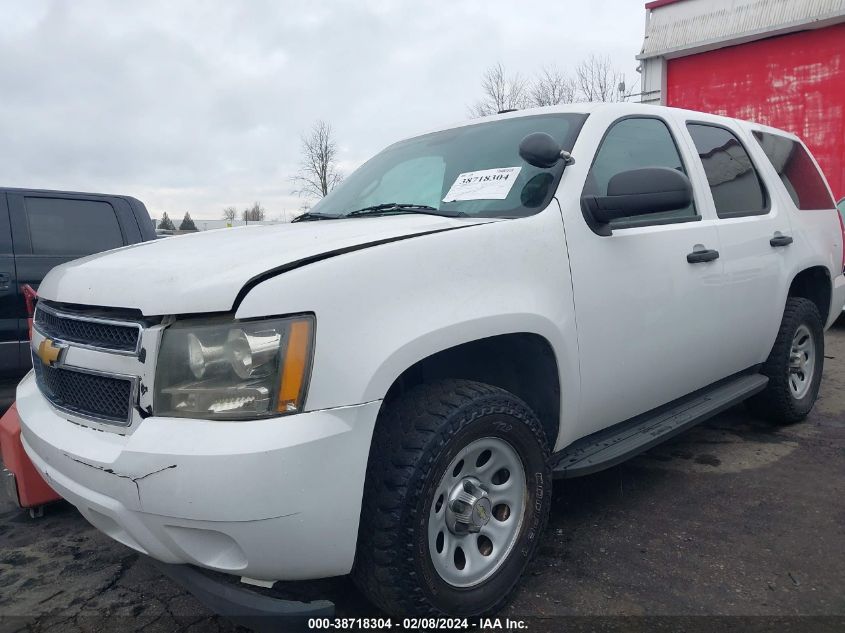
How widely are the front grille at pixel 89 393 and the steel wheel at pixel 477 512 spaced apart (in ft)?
3.12

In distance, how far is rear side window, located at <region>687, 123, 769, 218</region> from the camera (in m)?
3.36

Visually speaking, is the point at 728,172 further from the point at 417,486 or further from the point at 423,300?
the point at 417,486

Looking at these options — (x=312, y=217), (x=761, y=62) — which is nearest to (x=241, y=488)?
(x=312, y=217)

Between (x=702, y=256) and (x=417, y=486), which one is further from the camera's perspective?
(x=702, y=256)

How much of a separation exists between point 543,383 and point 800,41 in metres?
13.8

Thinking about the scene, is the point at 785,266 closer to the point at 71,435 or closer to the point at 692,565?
the point at 692,565

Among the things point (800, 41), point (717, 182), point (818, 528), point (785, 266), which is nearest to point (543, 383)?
point (818, 528)

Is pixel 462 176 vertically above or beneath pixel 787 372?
above

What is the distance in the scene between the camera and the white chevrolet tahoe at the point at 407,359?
5.55 ft

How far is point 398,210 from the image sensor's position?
2.71 m

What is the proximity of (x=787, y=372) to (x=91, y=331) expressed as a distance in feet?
12.6

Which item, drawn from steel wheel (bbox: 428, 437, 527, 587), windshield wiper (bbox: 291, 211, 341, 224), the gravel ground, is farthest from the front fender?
windshield wiper (bbox: 291, 211, 341, 224)

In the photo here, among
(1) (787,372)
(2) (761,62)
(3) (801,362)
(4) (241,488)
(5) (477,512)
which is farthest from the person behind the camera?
(2) (761,62)

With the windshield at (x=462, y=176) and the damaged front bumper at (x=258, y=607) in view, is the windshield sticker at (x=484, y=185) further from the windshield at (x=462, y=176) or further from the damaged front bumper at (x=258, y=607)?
the damaged front bumper at (x=258, y=607)
